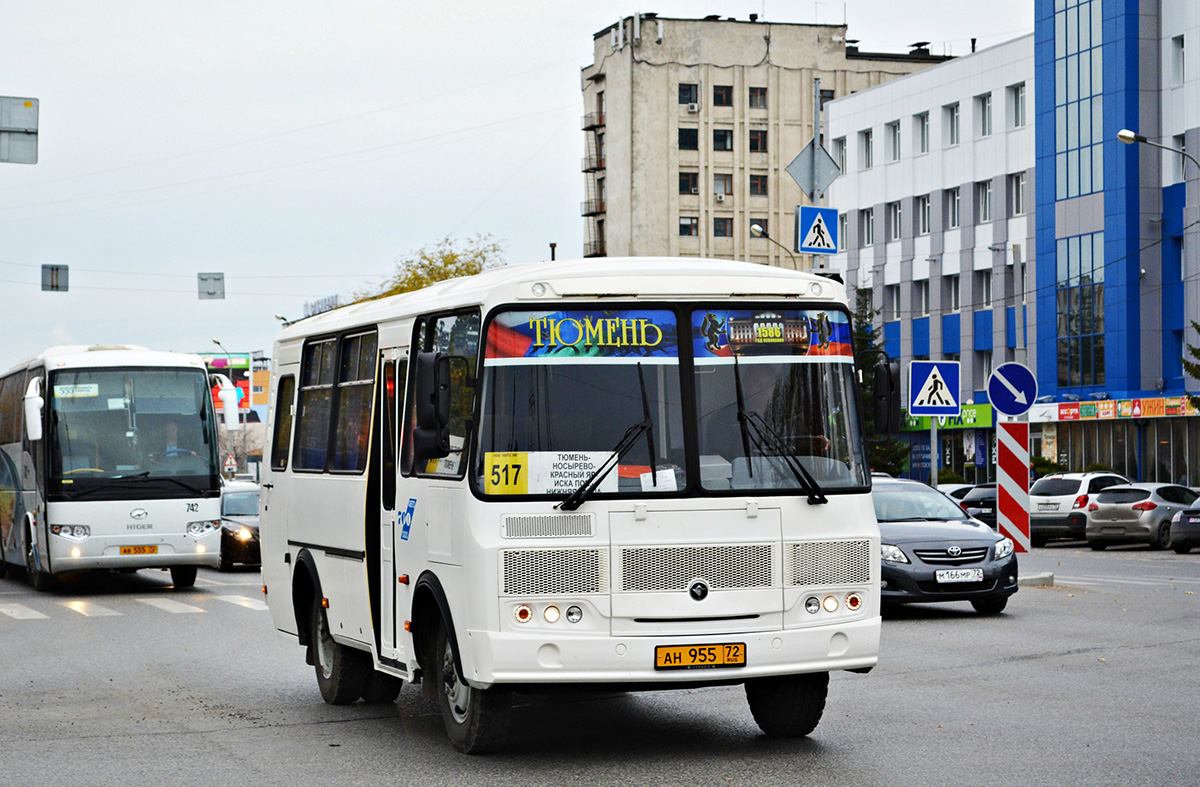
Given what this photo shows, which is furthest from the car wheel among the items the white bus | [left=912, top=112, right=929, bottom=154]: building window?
[left=912, top=112, right=929, bottom=154]: building window

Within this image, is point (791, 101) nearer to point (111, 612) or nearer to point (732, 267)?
point (111, 612)

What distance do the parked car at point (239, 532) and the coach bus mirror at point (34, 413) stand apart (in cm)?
608

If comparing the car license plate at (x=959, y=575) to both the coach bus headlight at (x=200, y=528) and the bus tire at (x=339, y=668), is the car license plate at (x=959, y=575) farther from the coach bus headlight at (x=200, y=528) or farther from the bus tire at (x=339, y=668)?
the coach bus headlight at (x=200, y=528)

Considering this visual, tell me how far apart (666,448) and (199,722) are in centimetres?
397

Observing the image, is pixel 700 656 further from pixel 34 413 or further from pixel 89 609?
pixel 34 413

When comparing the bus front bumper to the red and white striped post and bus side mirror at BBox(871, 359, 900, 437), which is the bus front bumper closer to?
bus side mirror at BBox(871, 359, 900, 437)

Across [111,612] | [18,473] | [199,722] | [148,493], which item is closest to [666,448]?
[199,722]

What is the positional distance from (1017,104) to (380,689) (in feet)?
197

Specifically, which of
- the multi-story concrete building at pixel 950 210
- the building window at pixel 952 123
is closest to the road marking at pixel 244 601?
the multi-story concrete building at pixel 950 210

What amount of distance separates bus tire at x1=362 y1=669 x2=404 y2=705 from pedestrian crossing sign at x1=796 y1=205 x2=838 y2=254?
11254mm

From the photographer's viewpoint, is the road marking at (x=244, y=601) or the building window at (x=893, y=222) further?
the building window at (x=893, y=222)

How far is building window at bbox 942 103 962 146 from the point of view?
235 feet

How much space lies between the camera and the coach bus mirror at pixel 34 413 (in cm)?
2372

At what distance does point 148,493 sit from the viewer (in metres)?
24.4
